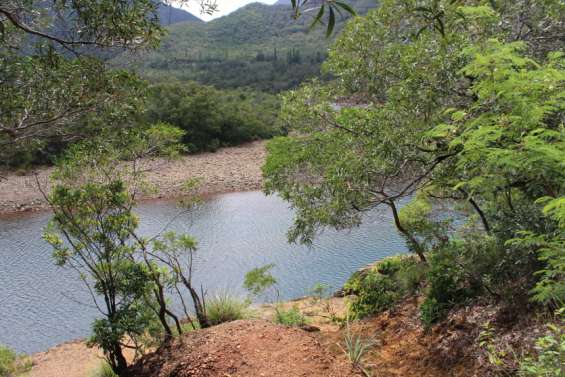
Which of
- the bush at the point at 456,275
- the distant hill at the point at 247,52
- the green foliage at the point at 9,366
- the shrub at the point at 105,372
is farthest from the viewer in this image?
the distant hill at the point at 247,52

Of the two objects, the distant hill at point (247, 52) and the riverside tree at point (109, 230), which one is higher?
the distant hill at point (247, 52)

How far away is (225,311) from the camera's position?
7020 mm

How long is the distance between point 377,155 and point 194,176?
20.0 metres

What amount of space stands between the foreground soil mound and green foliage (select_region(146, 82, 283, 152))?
24.2 meters

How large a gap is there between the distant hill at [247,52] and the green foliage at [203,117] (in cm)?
472

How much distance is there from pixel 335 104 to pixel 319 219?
1.60 metres

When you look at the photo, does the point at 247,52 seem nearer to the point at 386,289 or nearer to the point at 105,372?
the point at 386,289

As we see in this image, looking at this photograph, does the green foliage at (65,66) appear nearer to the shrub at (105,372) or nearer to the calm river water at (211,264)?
the shrub at (105,372)

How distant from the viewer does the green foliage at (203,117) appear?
30359mm

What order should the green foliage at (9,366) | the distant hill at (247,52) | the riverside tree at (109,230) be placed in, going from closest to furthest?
the riverside tree at (109,230), the green foliage at (9,366), the distant hill at (247,52)

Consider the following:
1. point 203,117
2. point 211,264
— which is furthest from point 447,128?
point 203,117

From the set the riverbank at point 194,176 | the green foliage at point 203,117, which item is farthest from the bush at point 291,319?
the green foliage at point 203,117

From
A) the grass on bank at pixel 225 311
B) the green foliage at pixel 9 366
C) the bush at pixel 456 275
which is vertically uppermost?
the bush at pixel 456 275

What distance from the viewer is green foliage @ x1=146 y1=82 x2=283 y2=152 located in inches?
1195
